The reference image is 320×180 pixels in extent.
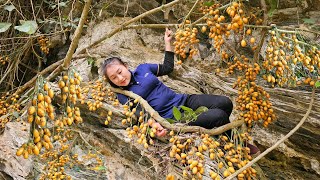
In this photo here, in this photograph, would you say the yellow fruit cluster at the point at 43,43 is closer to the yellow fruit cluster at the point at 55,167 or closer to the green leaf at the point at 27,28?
the yellow fruit cluster at the point at 55,167

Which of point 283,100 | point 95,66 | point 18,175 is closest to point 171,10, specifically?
point 95,66

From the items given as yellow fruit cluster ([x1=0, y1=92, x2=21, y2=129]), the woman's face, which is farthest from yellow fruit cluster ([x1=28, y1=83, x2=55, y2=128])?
yellow fruit cluster ([x1=0, y1=92, x2=21, y2=129])

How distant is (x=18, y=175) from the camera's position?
2.89 m

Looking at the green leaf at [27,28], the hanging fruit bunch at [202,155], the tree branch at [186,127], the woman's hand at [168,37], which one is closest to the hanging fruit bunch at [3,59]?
the woman's hand at [168,37]

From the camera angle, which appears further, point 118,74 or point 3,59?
point 3,59

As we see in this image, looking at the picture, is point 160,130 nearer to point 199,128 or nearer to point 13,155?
point 199,128

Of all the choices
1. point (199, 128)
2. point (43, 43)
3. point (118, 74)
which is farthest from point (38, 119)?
point (43, 43)

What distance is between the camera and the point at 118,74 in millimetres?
2635

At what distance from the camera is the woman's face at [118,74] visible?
262 cm

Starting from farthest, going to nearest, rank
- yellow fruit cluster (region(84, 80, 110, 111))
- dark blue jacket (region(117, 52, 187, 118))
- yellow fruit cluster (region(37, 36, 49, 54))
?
yellow fruit cluster (region(37, 36, 49, 54)) < yellow fruit cluster (region(84, 80, 110, 111)) < dark blue jacket (region(117, 52, 187, 118))

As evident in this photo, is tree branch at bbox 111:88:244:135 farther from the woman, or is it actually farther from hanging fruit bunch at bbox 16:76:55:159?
hanging fruit bunch at bbox 16:76:55:159

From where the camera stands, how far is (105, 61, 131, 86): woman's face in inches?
103

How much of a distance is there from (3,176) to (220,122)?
7.49ft

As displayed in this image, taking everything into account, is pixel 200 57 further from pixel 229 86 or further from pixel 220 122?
pixel 220 122
